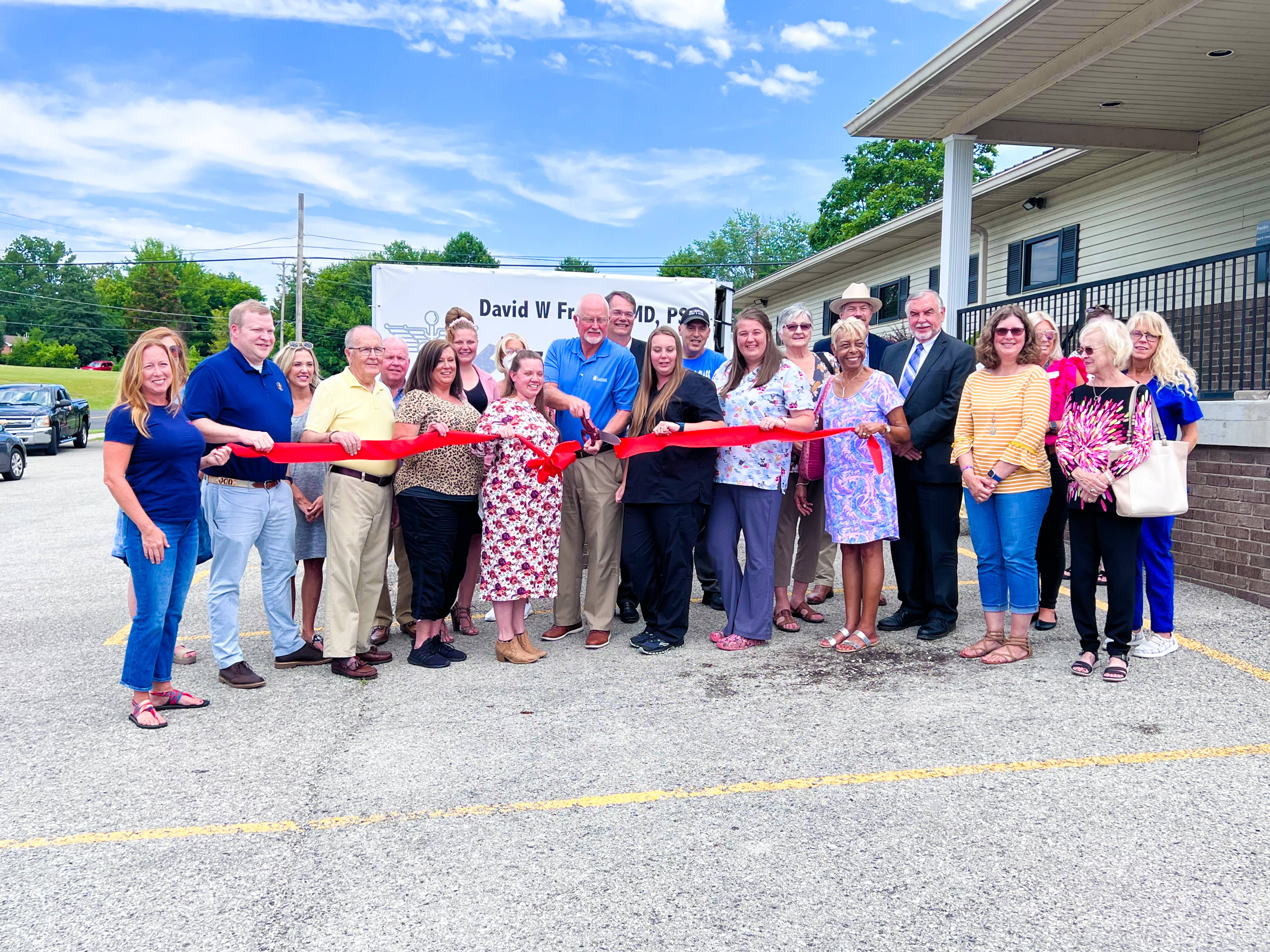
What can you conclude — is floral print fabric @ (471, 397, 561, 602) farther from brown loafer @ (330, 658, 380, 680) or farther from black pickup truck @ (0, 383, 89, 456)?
black pickup truck @ (0, 383, 89, 456)

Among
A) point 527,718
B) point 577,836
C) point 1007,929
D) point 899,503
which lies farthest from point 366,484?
point 1007,929

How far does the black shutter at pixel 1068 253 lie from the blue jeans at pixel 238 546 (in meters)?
13.3

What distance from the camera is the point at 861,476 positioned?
5.72 meters

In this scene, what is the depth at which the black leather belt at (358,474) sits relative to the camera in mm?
5324

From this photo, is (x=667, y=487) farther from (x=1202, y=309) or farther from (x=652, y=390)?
(x=1202, y=309)

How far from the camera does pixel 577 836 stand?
11.2 feet

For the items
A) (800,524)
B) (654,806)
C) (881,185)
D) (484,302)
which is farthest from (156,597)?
(881,185)

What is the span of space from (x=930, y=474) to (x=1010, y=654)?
1.19m

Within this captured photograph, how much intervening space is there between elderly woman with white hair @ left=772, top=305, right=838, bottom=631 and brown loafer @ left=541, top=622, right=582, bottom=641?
1353 millimetres

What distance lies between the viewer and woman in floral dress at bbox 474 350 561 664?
17.9 feet

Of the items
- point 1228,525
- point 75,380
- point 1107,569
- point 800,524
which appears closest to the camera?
point 1107,569

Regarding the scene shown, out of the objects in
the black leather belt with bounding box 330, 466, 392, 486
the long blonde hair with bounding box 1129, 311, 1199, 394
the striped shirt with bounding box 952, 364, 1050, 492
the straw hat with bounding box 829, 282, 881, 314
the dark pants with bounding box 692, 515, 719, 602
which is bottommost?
the dark pants with bounding box 692, 515, 719, 602

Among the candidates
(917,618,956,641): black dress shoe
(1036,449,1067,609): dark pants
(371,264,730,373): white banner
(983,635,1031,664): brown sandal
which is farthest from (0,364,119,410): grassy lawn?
(983,635,1031,664): brown sandal

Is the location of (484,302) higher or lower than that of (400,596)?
higher
